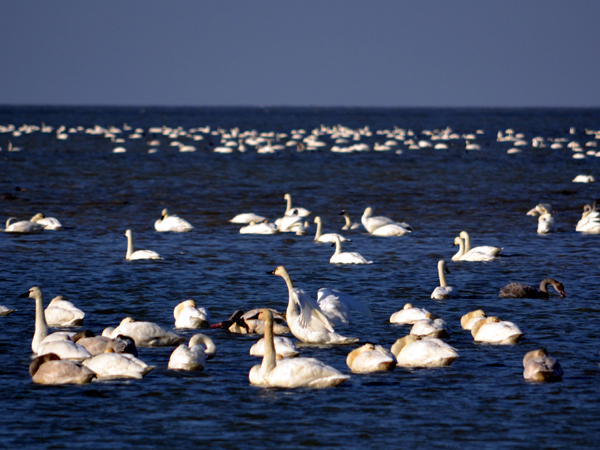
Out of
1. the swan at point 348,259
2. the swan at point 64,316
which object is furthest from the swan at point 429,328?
the swan at point 348,259

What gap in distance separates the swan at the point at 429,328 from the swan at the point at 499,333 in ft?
1.49

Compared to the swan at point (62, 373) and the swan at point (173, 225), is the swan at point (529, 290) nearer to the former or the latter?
the swan at point (62, 373)

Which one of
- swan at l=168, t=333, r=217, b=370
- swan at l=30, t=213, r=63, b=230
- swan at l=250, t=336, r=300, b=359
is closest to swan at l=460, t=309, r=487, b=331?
swan at l=250, t=336, r=300, b=359

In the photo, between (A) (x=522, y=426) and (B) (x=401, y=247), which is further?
(B) (x=401, y=247)

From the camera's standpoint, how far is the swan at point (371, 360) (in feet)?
35.0

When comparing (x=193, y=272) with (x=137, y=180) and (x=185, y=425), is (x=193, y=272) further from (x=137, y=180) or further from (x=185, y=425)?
(x=137, y=180)

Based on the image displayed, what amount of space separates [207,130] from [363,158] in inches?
1615

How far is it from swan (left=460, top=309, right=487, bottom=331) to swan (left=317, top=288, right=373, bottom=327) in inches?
52.9

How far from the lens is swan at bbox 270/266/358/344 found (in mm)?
12062

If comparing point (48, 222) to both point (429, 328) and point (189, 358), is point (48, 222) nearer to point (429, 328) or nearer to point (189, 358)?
point (189, 358)

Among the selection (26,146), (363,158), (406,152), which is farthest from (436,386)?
(26,146)

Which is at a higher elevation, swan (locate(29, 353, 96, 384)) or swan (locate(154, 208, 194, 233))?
swan (locate(29, 353, 96, 384))

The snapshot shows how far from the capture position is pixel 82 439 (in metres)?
8.66

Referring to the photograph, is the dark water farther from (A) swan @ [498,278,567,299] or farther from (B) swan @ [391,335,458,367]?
(A) swan @ [498,278,567,299]
